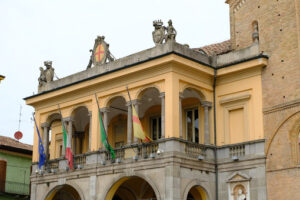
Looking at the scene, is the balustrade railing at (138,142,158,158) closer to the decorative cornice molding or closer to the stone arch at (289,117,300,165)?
the decorative cornice molding

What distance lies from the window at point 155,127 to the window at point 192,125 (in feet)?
5.56

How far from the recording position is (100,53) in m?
26.4

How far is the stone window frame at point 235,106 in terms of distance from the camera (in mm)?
23064

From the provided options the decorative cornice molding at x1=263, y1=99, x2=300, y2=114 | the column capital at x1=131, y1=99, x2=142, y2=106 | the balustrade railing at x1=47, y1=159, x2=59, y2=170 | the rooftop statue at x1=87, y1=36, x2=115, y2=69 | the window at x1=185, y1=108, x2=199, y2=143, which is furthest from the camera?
the balustrade railing at x1=47, y1=159, x2=59, y2=170

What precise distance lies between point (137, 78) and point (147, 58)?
1006 millimetres

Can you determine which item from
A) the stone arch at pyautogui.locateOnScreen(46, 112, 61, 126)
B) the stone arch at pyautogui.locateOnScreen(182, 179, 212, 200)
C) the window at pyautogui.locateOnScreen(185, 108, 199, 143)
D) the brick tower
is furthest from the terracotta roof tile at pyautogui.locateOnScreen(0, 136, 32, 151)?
the brick tower

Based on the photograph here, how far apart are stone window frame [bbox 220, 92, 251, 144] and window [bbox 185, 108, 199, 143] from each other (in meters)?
1.63

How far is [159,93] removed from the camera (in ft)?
79.3

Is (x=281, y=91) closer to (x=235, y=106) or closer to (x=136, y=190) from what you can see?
(x=235, y=106)

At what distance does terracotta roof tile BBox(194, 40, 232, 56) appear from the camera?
26.5 meters

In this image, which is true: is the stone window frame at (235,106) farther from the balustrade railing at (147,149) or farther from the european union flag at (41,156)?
the european union flag at (41,156)

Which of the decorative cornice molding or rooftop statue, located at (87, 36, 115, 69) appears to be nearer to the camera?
the decorative cornice molding

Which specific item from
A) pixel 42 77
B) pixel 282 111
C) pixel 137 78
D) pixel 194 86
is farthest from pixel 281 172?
pixel 42 77

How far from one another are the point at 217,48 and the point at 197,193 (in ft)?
26.1
